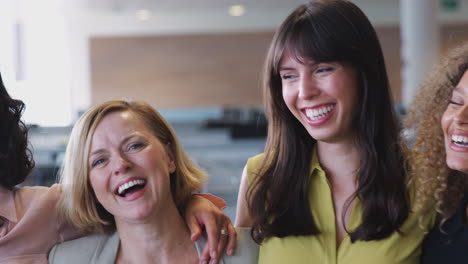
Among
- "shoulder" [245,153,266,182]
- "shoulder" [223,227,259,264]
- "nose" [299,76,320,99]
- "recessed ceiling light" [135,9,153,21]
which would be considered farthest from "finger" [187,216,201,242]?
"recessed ceiling light" [135,9,153,21]

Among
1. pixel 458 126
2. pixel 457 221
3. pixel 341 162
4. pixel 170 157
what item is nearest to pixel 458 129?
pixel 458 126

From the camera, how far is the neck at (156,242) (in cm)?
169

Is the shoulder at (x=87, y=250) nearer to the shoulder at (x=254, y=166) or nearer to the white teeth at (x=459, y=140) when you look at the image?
the shoulder at (x=254, y=166)

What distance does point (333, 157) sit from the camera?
1.71 meters

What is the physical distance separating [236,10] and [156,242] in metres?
11.6

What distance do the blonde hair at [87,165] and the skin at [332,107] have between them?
15.9 inches

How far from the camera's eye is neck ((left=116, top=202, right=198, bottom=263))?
1.69 m

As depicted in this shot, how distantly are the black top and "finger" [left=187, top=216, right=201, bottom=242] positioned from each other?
2.05ft

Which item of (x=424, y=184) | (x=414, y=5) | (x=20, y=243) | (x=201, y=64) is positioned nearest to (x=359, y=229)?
(x=424, y=184)

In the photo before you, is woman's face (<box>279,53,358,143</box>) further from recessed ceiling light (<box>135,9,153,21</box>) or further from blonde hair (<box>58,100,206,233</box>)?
recessed ceiling light (<box>135,9,153,21</box>)

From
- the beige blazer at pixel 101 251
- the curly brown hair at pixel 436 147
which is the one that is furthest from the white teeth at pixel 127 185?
the curly brown hair at pixel 436 147

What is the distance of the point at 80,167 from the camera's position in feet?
5.48

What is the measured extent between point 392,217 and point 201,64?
12425 mm

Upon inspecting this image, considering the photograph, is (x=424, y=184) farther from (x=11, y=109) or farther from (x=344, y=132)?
(x=11, y=109)
